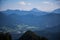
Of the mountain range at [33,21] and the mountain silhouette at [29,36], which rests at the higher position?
the mountain range at [33,21]

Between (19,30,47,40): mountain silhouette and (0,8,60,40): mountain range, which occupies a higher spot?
(0,8,60,40): mountain range

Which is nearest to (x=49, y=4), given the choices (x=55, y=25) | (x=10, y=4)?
(x=55, y=25)

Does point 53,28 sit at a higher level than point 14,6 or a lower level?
lower

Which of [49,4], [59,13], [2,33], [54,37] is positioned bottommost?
[54,37]

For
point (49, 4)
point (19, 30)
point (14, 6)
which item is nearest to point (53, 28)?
point (49, 4)

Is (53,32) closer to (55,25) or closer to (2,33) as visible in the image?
(55,25)

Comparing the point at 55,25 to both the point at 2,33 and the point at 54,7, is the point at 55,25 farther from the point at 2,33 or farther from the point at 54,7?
the point at 2,33

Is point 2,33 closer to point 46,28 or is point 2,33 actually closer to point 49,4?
point 46,28

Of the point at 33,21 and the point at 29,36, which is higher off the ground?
the point at 33,21

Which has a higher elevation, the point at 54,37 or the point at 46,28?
the point at 46,28
